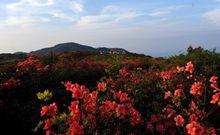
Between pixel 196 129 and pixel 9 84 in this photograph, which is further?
pixel 9 84

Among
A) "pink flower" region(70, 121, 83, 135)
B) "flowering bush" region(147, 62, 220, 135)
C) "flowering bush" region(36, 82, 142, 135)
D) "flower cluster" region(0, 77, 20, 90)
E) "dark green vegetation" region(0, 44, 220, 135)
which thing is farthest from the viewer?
"flower cluster" region(0, 77, 20, 90)

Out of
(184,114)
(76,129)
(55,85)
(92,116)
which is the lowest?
(55,85)

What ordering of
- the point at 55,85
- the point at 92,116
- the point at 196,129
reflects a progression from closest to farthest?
1. the point at 196,129
2. the point at 92,116
3. the point at 55,85

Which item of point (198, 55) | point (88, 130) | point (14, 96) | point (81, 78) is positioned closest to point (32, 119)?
point (14, 96)

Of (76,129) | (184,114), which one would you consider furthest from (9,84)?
(76,129)

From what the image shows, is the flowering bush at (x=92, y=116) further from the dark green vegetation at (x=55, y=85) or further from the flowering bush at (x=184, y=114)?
the dark green vegetation at (x=55, y=85)

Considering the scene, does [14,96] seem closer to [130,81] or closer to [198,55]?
[130,81]

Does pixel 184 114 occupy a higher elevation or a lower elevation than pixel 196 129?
lower

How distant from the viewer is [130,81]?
46.7ft

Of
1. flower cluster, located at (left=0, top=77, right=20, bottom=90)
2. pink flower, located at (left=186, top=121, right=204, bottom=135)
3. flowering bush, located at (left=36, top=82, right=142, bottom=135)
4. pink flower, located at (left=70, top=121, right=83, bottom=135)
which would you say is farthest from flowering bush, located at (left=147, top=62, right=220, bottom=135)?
flower cluster, located at (left=0, top=77, right=20, bottom=90)

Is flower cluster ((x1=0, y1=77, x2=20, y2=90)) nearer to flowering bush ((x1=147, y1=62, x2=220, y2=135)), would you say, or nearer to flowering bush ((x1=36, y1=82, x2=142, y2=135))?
flowering bush ((x1=147, y1=62, x2=220, y2=135))

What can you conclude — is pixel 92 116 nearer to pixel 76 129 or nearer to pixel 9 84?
pixel 76 129

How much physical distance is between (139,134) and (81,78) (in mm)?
10097

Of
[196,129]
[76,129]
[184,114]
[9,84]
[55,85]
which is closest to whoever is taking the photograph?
[196,129]
